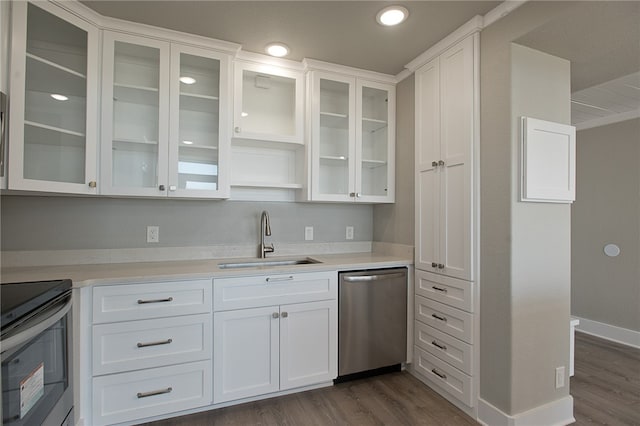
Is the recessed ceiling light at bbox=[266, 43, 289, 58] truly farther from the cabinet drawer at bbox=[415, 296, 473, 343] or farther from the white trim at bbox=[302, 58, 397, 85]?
the cabinet drawer at bbox=[415, 296, 473, 343]

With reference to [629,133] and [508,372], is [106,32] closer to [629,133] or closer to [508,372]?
[508,372]

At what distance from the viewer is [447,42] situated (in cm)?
212

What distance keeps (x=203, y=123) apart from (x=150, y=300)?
127 centimetres

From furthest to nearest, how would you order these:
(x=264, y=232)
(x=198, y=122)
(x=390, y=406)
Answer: (x=264, y=232), (x=198, y=122), (x=390, y=406)

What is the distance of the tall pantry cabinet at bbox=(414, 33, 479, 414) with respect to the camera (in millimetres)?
1979

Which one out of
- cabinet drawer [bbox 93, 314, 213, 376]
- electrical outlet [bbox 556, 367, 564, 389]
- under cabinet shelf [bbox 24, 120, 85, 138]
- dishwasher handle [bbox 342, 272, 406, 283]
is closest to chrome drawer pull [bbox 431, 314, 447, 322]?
dishwasher handle [bbox 342, 272, 406, 283]

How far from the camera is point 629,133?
315 cm

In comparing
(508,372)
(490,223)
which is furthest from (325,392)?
(490,223)

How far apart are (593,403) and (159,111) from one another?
11.6 feet

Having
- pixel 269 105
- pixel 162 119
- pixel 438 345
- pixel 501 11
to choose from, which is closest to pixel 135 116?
pixel 162 119

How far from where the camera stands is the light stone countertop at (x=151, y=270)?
1.72m

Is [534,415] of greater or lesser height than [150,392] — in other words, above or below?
below

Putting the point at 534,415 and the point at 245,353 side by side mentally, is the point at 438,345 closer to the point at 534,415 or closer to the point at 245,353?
the point at 534,415

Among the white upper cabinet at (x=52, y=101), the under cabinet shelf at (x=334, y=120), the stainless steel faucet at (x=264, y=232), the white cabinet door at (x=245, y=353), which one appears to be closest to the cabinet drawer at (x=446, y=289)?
the white cabinet door at (x=245, y=353)
